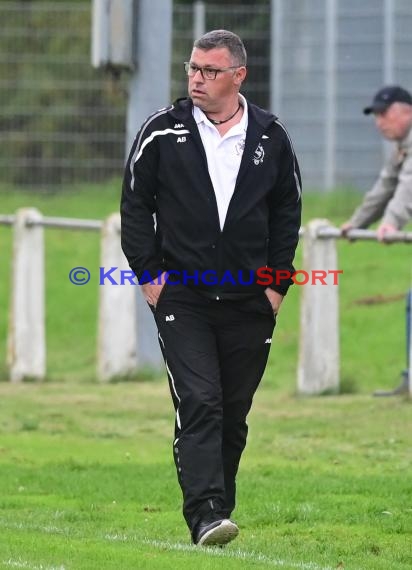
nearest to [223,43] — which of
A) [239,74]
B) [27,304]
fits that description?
[239,74]

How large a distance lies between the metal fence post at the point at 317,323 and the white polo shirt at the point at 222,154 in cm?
595

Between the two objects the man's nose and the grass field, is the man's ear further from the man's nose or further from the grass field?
the grass field

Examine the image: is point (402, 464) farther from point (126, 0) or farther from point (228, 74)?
point (126, 0)

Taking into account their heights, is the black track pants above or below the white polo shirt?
below

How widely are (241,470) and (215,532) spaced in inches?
118

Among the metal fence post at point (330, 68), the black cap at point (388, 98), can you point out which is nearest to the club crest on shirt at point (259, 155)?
the black cap at point (388, 98)

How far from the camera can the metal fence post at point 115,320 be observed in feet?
48.8

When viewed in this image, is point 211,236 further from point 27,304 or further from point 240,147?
point 27,304

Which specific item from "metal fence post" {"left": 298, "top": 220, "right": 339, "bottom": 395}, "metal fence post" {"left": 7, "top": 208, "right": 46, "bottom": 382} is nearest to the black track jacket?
"metal fence post" {"left": 298, "top": 220, "right": 339, "bottom": 395}

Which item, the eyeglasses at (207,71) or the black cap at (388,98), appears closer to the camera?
the eyeglasses at (207,71)

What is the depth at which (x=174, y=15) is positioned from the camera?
20.8 m

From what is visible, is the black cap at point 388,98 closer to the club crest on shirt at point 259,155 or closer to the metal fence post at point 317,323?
the metal fence post at point 317,323

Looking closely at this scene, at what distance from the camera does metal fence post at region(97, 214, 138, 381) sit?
1486 cm

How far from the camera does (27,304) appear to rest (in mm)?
15203
